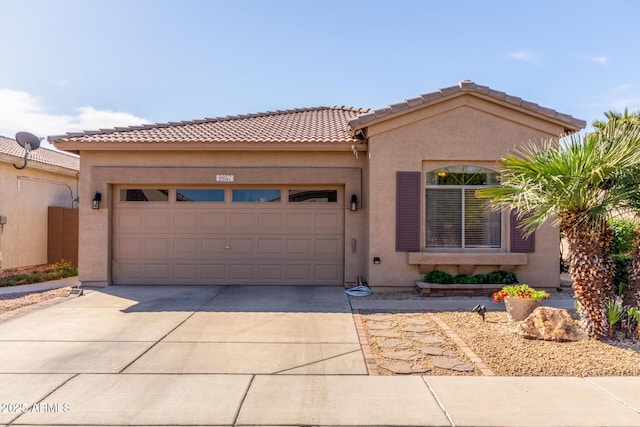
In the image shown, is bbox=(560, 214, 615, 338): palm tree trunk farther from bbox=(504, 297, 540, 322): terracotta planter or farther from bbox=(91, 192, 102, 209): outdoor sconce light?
bbox=(91, 192, 102, 209): outdoor sconce light

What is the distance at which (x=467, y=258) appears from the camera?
9.53 m

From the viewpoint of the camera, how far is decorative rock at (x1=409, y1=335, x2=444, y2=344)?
20.1 feet

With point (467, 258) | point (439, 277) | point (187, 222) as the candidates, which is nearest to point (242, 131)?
point (187, 222)

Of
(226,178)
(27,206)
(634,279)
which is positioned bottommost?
(634,279)

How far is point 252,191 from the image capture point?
432 inches

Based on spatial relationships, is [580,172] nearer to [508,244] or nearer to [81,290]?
[508,244]

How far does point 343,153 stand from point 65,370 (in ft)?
24.5

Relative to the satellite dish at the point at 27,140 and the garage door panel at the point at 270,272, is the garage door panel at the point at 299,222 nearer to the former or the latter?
the garage door panel at the point at 270,272

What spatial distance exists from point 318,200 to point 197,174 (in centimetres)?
315

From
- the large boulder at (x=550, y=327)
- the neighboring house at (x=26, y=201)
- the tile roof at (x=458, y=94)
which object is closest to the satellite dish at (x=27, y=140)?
the neighboring house at (x=26, y=201)

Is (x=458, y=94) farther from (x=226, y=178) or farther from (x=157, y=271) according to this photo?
(x=157, y=271)

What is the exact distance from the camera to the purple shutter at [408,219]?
9.67 m

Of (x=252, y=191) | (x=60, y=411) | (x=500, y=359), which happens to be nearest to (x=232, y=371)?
(x=60, y=411)

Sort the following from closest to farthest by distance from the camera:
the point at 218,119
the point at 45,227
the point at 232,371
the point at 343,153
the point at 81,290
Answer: the point at 232,371 → the point at 81,290 → the point at 343,153 → the point at 218,119 → the point at 45,227
